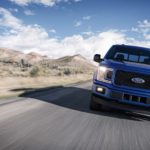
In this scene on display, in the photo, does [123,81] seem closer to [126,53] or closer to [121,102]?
[121,102]

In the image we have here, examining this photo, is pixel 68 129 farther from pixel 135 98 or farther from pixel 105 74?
pixel 105 74

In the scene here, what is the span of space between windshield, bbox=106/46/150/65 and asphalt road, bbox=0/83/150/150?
1.75 meters

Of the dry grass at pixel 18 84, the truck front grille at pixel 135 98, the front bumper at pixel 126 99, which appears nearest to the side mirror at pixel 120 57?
the front bumper at pixel 126 99

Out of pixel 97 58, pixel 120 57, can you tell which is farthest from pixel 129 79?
pixel 97 58

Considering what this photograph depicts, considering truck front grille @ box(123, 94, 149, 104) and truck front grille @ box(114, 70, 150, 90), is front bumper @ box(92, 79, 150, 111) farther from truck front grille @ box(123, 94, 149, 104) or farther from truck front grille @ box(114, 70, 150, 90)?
truck front grille @ box(114, 70, 150, 90)

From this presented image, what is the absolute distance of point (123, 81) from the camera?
32.5 ft

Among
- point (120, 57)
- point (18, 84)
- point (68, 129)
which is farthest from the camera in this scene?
point (18, 84)

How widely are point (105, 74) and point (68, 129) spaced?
9.73 feet

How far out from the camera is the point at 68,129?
7.55 meters

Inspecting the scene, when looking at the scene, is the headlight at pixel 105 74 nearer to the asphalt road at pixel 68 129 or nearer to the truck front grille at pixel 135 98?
the truck front grille at pixel 135 98

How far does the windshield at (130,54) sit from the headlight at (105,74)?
1.15 metres

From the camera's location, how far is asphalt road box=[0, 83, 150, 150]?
6156 mm

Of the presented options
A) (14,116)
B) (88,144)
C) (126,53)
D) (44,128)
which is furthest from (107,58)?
(88,144)

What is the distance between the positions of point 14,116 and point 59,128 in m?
1.66
